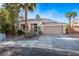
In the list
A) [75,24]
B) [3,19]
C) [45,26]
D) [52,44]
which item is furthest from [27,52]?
[75,24]

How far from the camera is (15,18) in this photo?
19.6ft

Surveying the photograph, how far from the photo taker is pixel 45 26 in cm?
599

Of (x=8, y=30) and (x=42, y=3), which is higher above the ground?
(x=42, y=3)

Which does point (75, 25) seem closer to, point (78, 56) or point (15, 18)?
point (78, 56)

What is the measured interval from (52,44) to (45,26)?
0.35m

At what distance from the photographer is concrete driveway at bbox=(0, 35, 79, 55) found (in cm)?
586

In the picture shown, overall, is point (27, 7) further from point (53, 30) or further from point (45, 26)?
point (53, 30)

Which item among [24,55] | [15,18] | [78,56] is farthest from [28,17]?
[78,56]

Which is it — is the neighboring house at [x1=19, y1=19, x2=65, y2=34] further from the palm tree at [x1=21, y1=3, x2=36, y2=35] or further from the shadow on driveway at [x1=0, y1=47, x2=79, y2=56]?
the shadow on driveway at [x1=0, y1=47, x2=79, y2=56]

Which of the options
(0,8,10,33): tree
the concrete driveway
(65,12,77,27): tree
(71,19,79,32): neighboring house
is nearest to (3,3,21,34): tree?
(0,8,10,33): tree

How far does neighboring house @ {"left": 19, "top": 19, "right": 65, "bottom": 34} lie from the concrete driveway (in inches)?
4.4

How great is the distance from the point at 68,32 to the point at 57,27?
0.22m

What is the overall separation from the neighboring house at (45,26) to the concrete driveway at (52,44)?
111 millimetres

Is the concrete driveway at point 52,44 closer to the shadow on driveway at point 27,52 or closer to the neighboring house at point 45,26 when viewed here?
the shadow on driveway at point 27,52
